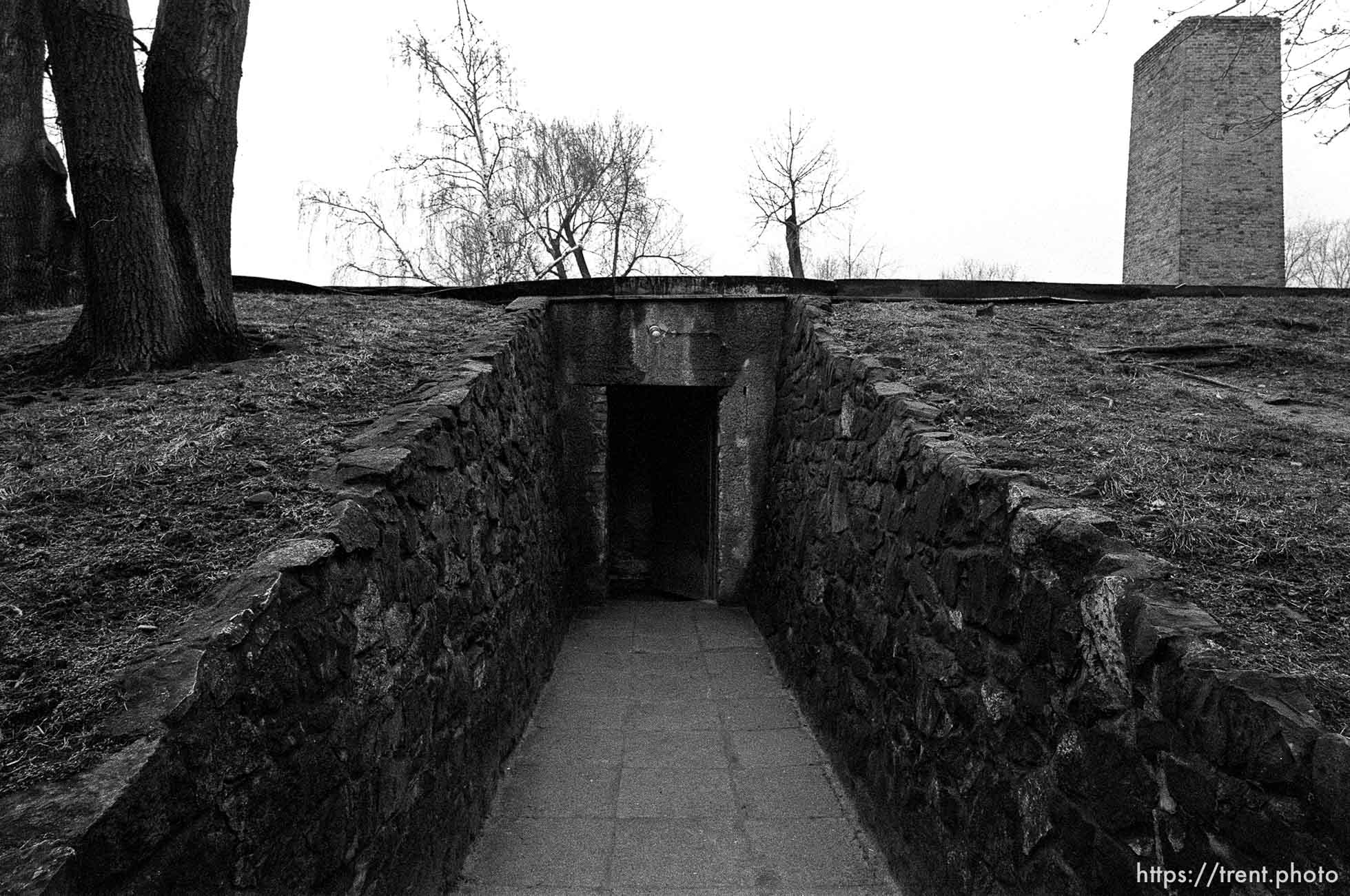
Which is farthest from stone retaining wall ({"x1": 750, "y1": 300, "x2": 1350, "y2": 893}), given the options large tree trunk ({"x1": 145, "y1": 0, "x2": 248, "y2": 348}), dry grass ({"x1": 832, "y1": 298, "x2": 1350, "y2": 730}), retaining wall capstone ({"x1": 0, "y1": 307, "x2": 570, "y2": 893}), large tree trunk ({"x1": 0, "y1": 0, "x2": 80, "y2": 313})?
large tree trunk ({"x1": 0, "y1": 0, "x2": 80, "y2": 313})

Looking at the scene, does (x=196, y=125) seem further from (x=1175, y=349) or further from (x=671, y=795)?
(x=1175, y=349)

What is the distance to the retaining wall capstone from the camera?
5.40 ft

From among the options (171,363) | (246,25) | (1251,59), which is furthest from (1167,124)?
(171,363)

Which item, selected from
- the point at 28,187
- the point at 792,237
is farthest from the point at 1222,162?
the point at 28,187

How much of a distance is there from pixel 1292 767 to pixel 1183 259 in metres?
17.4

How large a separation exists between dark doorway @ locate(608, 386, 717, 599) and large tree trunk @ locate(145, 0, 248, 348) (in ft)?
12.1

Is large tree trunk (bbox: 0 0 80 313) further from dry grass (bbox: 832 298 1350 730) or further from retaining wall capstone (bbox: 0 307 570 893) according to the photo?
dry grass (bbox: 832 298 1350 730)

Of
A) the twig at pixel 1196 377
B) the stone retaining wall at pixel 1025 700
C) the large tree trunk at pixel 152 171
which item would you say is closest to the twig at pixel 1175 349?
the twig at pixel 1196 377

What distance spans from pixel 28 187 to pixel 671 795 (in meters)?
8.46

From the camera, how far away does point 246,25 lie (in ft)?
18.7

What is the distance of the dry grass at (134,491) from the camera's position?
193 centimetres

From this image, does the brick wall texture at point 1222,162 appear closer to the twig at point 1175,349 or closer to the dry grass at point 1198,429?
the dry grass at point 1198,429

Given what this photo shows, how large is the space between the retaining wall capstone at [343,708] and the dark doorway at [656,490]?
11.3 ft

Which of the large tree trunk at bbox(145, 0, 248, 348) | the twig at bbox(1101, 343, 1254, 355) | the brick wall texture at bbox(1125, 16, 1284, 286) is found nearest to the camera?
the large tree trunk at bbox(145, 0, 248, 348)
